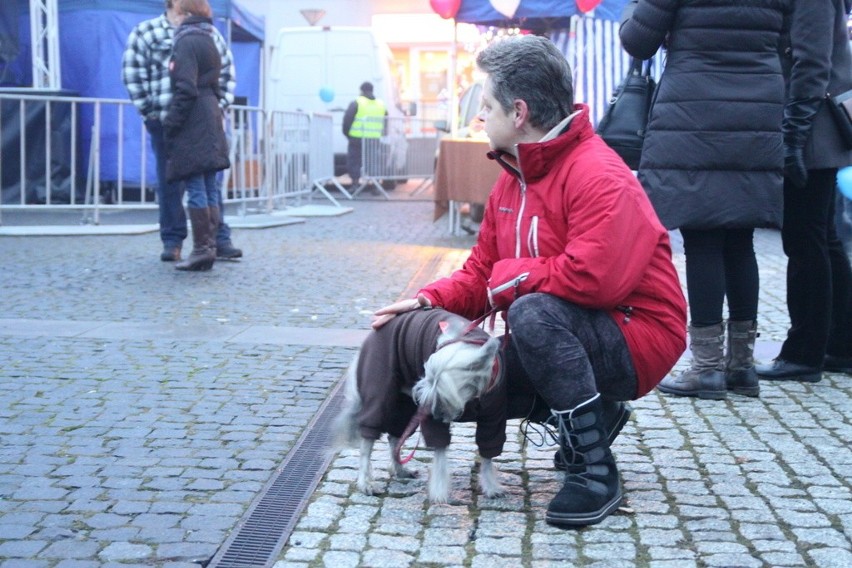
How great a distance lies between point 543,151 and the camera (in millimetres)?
3309

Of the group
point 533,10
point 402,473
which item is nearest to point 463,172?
point 533,10

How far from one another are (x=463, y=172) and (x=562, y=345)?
7537 millimetres

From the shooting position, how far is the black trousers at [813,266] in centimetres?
485

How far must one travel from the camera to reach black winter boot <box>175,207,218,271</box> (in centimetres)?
827

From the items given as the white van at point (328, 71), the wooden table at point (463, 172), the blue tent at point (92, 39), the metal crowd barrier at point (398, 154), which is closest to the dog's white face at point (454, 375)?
the wooden table at point (463, 172)

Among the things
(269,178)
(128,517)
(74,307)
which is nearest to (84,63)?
(269,178)

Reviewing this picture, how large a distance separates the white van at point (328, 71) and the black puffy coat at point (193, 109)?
35.9 feet

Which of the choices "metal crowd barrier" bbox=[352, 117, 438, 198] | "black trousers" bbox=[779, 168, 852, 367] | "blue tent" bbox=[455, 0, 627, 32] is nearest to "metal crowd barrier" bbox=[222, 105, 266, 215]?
"blue tent" bbox=[455, 0, 627, 32]

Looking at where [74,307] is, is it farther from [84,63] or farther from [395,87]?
[395,87]

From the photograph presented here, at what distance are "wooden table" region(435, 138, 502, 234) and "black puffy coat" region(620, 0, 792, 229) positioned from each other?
5710 mm

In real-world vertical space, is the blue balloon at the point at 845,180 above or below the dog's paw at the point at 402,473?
above

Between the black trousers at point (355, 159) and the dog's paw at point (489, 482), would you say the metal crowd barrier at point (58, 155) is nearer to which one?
the black trousers at point (355, 159)

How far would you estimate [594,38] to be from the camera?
468 inches

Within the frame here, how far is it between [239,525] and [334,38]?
1684cm
